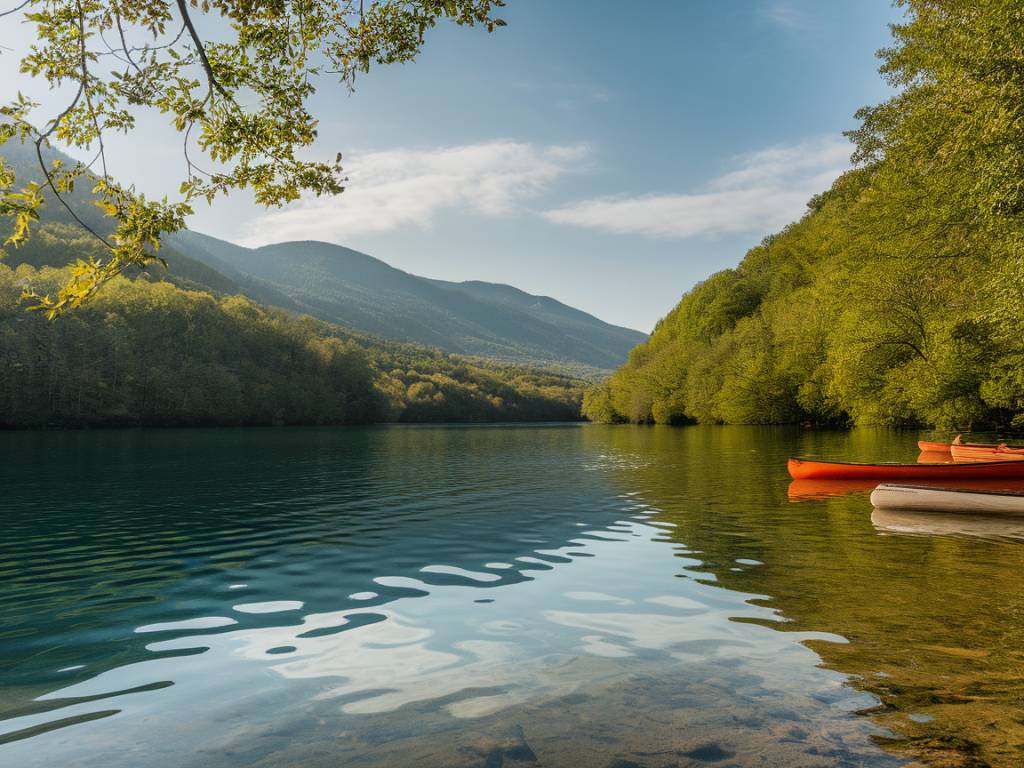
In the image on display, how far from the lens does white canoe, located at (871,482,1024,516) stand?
1494cm

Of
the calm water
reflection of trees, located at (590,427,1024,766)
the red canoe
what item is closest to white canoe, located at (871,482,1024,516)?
the calm water

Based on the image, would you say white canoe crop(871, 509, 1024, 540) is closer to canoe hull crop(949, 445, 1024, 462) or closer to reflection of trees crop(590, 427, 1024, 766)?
reflection of trees crop(590, 427, 1024, 766)

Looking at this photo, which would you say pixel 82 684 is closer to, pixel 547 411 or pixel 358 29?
pixel 358 29

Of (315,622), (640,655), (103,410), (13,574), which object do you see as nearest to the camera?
(640,655)

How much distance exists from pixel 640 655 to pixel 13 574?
11073 millimetres

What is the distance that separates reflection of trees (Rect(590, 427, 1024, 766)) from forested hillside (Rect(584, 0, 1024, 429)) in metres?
10.3

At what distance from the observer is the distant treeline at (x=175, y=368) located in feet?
281

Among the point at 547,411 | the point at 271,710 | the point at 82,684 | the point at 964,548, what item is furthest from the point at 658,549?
the point at 547,411

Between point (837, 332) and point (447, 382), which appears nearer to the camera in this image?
point (837, 332)

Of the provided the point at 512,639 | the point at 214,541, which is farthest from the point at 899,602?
the point at 214,541

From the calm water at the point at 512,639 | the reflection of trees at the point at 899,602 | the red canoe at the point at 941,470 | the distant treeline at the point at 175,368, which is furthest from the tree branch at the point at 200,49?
the distant treeline at the point at 175,368

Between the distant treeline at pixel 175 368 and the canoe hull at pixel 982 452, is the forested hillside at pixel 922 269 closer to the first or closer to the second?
the canoe hull at pixel 982 452

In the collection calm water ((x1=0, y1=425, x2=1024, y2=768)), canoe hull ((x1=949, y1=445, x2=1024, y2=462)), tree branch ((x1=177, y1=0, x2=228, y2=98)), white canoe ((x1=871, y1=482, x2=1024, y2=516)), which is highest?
tree branch ((x1=177, y1=0, x2=228, y2=98))

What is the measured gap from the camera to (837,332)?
48.7 m
